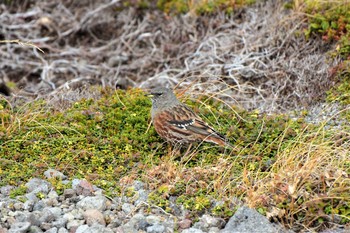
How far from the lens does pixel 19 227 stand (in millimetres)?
5672

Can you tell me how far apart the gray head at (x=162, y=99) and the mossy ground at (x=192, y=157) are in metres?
0.30

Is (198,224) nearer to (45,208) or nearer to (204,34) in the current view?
(45,208)

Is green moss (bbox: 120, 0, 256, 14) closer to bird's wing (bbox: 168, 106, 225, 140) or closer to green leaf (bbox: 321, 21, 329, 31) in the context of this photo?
green leaf (bbox: 321, 21, 329, 31)

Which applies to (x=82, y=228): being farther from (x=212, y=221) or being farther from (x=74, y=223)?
(x=212, y=221)

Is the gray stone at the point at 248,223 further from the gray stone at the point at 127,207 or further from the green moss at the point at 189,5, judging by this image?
the green moss at the point at 189,5

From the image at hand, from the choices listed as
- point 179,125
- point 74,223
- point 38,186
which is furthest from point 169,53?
point 74,223

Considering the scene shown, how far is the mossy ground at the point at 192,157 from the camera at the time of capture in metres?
6.04

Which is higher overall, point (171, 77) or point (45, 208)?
point (45, 208)

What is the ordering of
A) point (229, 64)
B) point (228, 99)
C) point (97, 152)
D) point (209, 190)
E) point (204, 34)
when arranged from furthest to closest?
point (204, 34) → point (229, 64) → point (228, 99) → point (97, 152) → point (209, 190)

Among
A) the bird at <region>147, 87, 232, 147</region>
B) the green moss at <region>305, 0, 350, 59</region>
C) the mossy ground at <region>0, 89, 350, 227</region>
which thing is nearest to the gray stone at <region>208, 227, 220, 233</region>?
the mossy ground at <region>0, 89, 350, 227</region>

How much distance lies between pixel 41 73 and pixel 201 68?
2.61m

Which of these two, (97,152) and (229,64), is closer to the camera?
(97,152)

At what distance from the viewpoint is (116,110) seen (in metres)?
8.07

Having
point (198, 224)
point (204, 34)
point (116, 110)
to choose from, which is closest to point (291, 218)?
point (198, 224)
